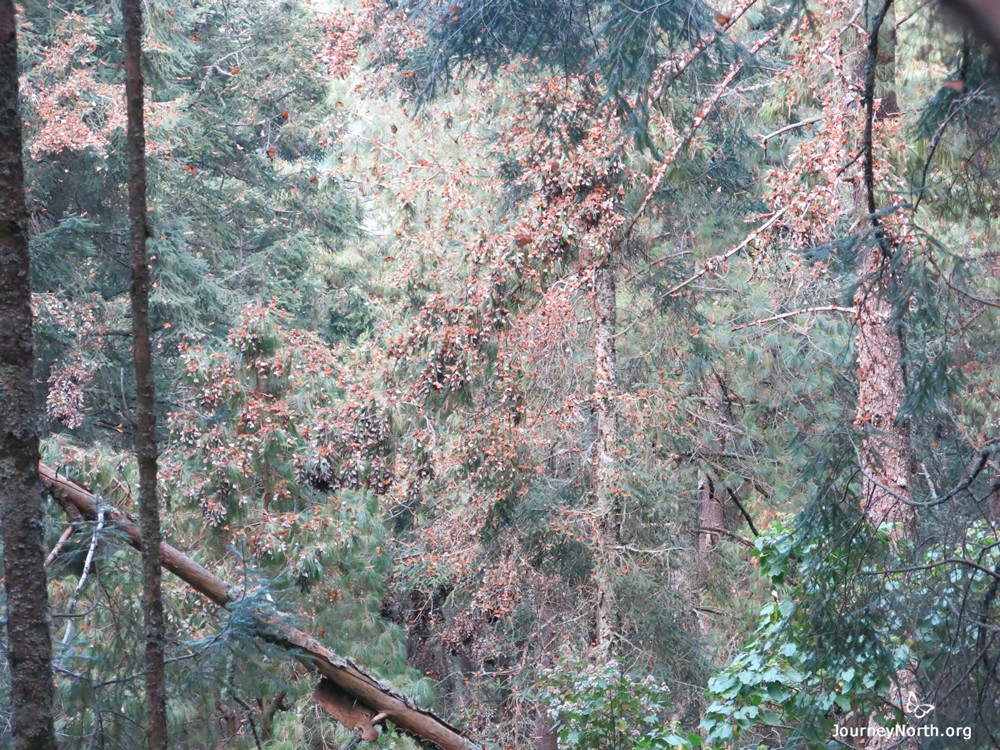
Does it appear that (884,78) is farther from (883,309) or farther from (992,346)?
(992,346)

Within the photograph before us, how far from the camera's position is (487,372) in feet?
29.7

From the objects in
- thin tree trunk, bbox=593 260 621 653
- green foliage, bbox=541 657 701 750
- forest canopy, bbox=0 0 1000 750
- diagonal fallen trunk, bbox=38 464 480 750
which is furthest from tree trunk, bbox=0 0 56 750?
thin tree trunk, bbox=593 260 621 653

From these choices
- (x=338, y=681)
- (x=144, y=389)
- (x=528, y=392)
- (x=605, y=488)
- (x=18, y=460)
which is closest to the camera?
(x=18, y=460)

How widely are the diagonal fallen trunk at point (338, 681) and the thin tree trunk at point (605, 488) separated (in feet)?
14.6

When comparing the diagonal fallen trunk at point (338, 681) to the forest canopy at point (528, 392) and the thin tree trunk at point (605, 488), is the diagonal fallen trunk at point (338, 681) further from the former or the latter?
the thin tree trunk at point (605, 488)

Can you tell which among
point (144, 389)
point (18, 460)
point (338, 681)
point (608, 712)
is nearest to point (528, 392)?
point (608, 712)

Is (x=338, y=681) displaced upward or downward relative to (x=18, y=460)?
downward

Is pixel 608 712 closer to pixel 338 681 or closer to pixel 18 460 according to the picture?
pixel 338 681

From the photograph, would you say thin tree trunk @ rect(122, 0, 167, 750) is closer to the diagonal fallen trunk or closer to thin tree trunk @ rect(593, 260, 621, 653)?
the diagonal fallen trunk

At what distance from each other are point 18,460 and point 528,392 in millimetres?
6833

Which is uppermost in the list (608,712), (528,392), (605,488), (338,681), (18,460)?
(528,392)

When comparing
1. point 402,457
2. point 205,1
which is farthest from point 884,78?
point 205,1

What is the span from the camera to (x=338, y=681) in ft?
15.5

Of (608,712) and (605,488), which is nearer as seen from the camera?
(608,712)
